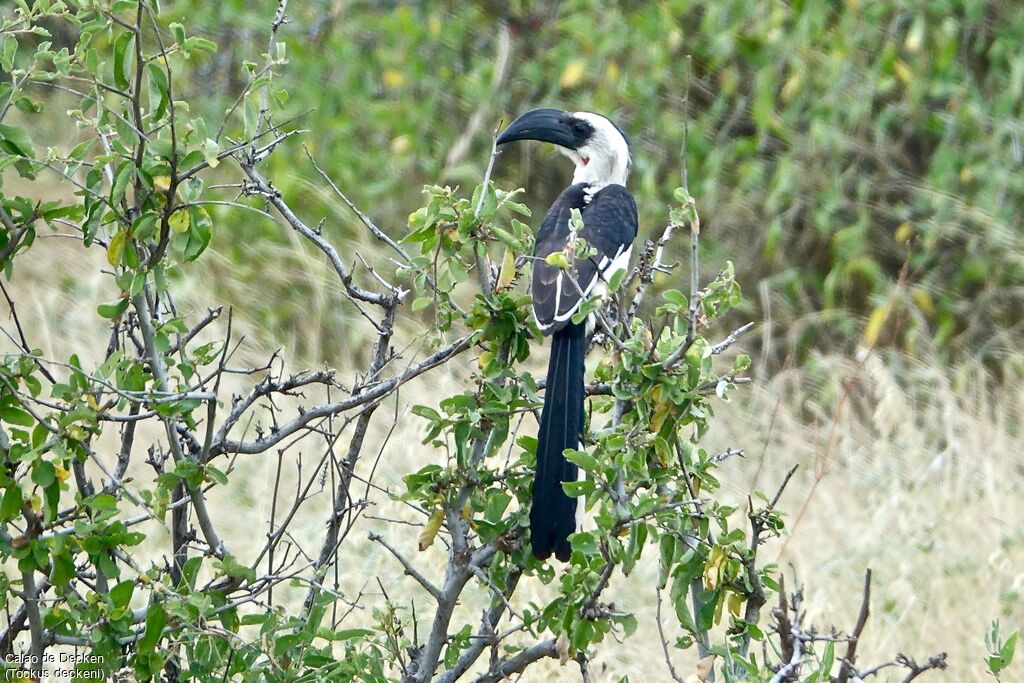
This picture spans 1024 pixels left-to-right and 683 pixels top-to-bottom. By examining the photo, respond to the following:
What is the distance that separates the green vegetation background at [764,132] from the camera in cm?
645

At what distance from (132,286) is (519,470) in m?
0.83

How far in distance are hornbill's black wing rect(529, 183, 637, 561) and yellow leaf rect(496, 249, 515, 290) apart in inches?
3.9

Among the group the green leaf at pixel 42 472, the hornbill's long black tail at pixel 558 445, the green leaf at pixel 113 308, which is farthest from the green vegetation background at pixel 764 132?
the green leaf at pixel 42 472

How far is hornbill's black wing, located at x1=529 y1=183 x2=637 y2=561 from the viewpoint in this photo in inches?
91.9

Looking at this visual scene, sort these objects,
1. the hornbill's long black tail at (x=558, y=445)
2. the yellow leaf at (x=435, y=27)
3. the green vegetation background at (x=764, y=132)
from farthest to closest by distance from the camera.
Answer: the yellow leaf at (x=435, y=27), the green vegetation background at (x=764, y=132), the hornbill's long black tail at (x=558, y=445)

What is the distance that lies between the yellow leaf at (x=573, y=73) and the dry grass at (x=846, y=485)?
1593 mm

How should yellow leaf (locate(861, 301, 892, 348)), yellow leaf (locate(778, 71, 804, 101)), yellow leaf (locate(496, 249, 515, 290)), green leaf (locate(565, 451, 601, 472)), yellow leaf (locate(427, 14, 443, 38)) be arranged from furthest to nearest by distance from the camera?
yellow leaf (locate(427, 14, 443, 38))
yellow leaf (locate(778, 71, 804, 101))
yellow leaf (locate(861, 301, 892, 348))
yellow leaf (locate(496, 249, 515, 290))
green leaf (locate(565, 451, 601, 472))

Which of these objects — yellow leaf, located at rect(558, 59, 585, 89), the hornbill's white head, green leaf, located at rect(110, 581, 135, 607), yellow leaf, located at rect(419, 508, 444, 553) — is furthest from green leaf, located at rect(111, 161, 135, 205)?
yellow leaf, located at rect(558, 59, 585, 89)

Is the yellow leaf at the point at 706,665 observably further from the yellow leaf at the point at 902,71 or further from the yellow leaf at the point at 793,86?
the yellow leaf at the point at 902,71

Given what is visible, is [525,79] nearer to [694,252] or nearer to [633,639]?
[633,639]

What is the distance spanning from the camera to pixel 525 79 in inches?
284

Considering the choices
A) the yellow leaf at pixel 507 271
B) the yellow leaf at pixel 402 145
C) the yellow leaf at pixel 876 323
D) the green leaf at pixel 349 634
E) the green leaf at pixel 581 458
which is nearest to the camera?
the green leaf at pixel 581 458

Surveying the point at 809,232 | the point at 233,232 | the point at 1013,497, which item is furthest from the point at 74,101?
the point at 1013,497

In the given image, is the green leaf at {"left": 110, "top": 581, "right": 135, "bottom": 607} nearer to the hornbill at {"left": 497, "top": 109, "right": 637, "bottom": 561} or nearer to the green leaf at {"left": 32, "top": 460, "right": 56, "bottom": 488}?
the green leaf at {"left": 32, "top": 460, "right": 56, "bottom": 488}
